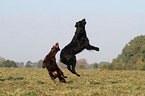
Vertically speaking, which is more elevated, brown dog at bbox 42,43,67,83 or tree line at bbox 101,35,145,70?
tree line at bbox 101,35,145,70

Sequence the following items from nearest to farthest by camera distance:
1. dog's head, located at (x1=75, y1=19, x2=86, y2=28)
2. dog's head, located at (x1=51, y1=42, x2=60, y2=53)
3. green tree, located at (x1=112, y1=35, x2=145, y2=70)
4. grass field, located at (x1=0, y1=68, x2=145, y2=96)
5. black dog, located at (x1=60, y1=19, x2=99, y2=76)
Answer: grass field, located at (x1=0, y1=68, x2=145, y2=96)
dog's head, located at (x1=51, y1=42, x2=60, y2=53)
black dog, located at (x1=60, y1=19, x2=99, y2=76)
dog's head, located at (x1=75, y1=19, x2=86, y2=28)
green tree, located at (x1=112, y1=35, x2=145, y2=70)

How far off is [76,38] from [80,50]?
24.4 inches

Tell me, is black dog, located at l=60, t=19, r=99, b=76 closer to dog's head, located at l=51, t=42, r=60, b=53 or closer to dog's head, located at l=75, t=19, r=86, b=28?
dog's head, located at l=75, t=19, r=86, b=28

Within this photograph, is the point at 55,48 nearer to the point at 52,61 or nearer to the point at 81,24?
the point at 52,61

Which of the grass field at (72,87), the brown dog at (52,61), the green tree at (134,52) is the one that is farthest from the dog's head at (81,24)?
the green tree at (134,52)

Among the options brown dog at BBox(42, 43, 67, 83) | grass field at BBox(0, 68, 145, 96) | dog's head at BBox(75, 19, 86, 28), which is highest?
dog's head at BBox(75, 19, 86, 28)

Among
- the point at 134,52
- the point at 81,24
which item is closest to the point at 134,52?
the point at 134,52

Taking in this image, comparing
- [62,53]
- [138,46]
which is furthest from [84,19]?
[138,46]

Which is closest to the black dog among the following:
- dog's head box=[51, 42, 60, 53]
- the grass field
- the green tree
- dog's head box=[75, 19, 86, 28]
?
dog's head box=[75, 19, 86, 28]

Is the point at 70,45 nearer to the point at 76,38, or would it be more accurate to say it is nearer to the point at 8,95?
the point at 76,38

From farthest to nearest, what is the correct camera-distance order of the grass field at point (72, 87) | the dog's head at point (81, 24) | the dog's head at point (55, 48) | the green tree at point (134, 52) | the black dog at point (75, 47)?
the green tree at point (134, 52), the dog's head at point (81, 24), the black dog at point (75, 47), the dog's head at point (55, 48), the grass field at point (72, 87)

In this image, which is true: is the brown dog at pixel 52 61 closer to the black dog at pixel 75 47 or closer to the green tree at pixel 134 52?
the black dog at pixel 75 47

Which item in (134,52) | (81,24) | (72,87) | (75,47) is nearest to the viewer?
(72,87)

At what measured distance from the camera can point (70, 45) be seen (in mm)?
9258
